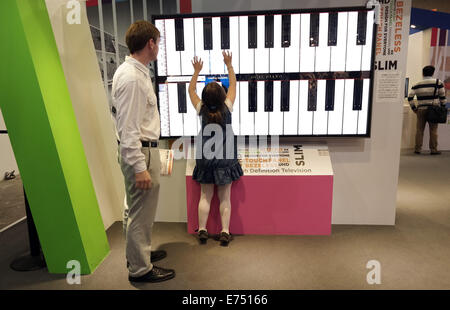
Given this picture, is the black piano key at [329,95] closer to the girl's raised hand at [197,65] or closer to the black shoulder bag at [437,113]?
the girl's raised hand at [197,65]

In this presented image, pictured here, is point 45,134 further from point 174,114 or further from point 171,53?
point 171,53

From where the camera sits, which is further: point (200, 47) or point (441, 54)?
point (441, 54)

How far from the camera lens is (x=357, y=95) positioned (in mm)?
2996

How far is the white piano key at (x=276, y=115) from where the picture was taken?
3027 millimetres

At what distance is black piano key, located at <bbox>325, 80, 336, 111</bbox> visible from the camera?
298 cm

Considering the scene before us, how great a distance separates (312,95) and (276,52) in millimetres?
477


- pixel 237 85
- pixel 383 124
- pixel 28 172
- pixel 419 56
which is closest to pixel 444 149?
pixel 419 56

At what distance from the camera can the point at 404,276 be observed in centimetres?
246

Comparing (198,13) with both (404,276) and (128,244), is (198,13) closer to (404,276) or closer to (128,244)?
(128,244)

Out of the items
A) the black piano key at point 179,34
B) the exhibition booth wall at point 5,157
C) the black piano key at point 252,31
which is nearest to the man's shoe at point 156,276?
the black piano key at point 179,34

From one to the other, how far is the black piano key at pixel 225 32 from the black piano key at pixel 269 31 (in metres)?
0.32

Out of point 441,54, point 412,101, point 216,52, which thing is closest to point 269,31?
point 216,52

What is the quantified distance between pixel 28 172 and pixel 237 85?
1740 millimetres
